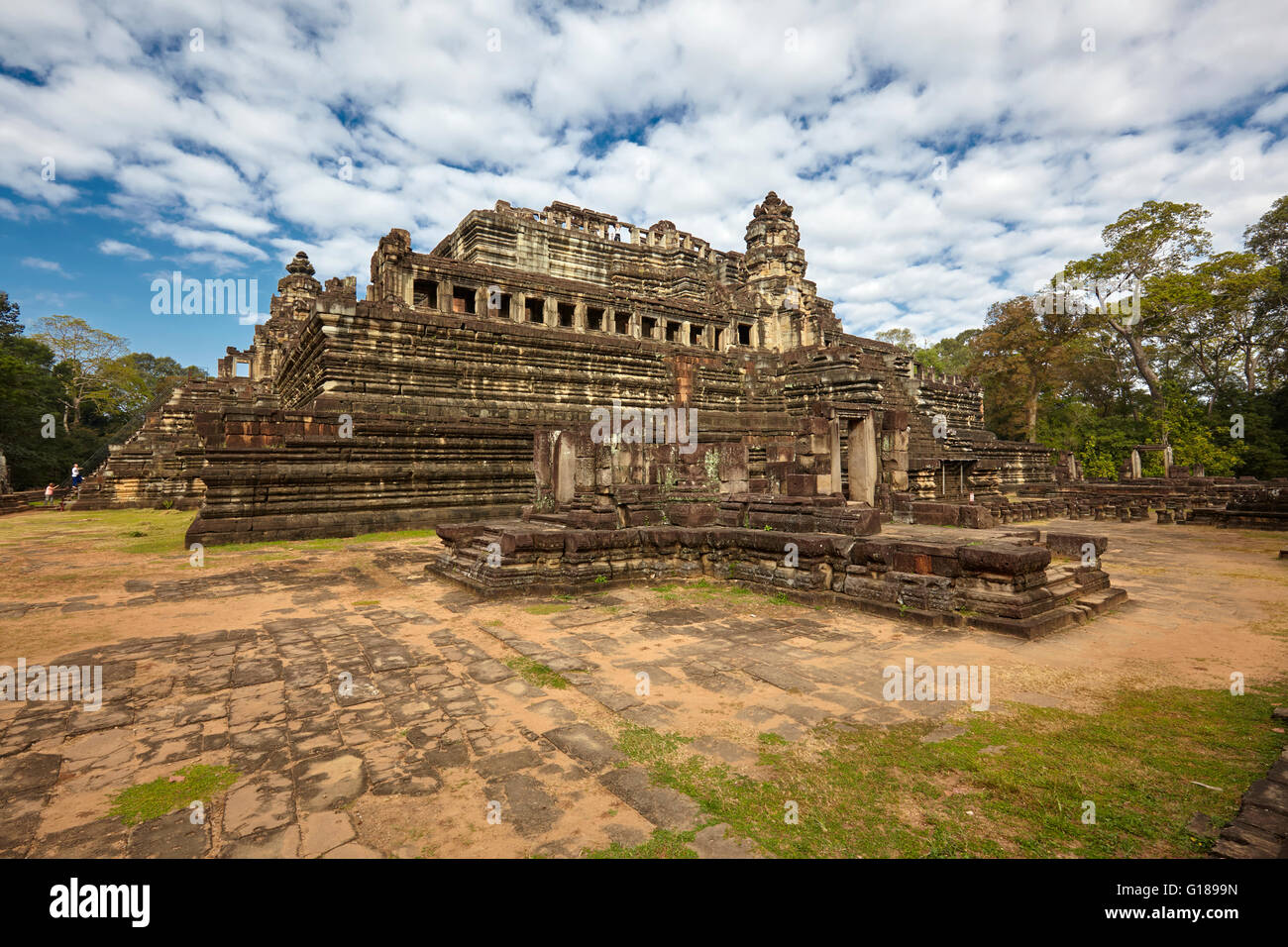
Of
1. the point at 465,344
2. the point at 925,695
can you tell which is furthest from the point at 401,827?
the point at 465,344

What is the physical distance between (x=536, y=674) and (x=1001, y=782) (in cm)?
318

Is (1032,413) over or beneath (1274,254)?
beneath

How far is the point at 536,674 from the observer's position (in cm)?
449

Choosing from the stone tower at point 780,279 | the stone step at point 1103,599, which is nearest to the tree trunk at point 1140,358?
the stone tower at point 780,279

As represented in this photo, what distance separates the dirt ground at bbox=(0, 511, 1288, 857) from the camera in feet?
8.48

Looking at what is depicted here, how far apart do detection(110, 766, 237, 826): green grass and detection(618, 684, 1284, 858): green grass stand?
215 cm

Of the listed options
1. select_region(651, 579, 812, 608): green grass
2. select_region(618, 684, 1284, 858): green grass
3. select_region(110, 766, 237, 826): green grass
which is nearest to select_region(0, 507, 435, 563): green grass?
select_region(651, 579, 812, 608): green grass

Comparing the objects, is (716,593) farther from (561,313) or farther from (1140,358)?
(1140,358)

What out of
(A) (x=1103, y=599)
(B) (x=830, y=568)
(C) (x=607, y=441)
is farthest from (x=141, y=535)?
(A) (x=1103, y=599)

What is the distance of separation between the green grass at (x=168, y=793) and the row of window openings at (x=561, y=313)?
1723 cm

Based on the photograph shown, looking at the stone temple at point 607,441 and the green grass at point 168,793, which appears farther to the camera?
the stone temple at point 607,441

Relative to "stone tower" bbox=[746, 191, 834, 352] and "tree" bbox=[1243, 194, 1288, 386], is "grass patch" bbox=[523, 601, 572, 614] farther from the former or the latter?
"tree" bbox=[1243, 194, 1288, 386]

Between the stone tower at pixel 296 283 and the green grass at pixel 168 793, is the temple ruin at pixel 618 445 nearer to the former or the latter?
the stone tower at pixel 296 283

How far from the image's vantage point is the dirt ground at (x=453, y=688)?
102 inches
